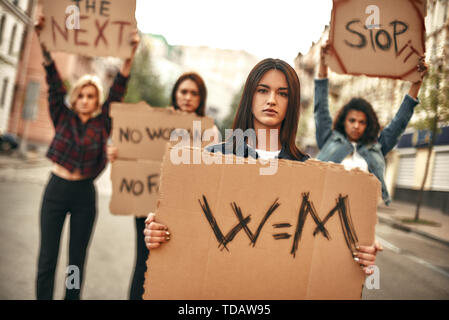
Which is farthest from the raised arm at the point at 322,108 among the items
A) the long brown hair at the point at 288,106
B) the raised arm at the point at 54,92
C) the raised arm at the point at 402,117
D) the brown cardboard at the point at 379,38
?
the raised arm at the point at 54,92

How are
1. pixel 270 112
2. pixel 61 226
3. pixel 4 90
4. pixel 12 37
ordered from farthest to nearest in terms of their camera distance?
pixel 4 90 → pixel 12 37 → pixel 61 226 → pixel 270 112

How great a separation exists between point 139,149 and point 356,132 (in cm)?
139

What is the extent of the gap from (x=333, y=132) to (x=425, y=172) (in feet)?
1.87

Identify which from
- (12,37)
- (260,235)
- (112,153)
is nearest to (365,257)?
(260,235)

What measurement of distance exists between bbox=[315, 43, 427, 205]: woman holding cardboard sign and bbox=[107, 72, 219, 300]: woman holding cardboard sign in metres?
0.69

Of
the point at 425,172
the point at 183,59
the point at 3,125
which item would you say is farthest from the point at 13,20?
the point at 183,59

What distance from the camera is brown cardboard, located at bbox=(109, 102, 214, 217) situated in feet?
7.89

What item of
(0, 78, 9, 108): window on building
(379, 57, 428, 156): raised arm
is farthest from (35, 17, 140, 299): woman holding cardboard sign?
(379, 57, 428, 156): raised arm

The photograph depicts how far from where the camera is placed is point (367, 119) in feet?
6.83

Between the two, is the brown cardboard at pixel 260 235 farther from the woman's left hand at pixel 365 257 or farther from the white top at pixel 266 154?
the white top at pixel 266 154

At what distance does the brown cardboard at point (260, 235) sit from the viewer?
3.99 ft

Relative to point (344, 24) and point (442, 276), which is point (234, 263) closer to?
point (442, 276)

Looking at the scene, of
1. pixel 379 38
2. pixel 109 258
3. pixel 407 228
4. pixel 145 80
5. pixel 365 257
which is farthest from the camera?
pixel 145 80

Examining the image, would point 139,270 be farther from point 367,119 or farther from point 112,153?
point 367,119
